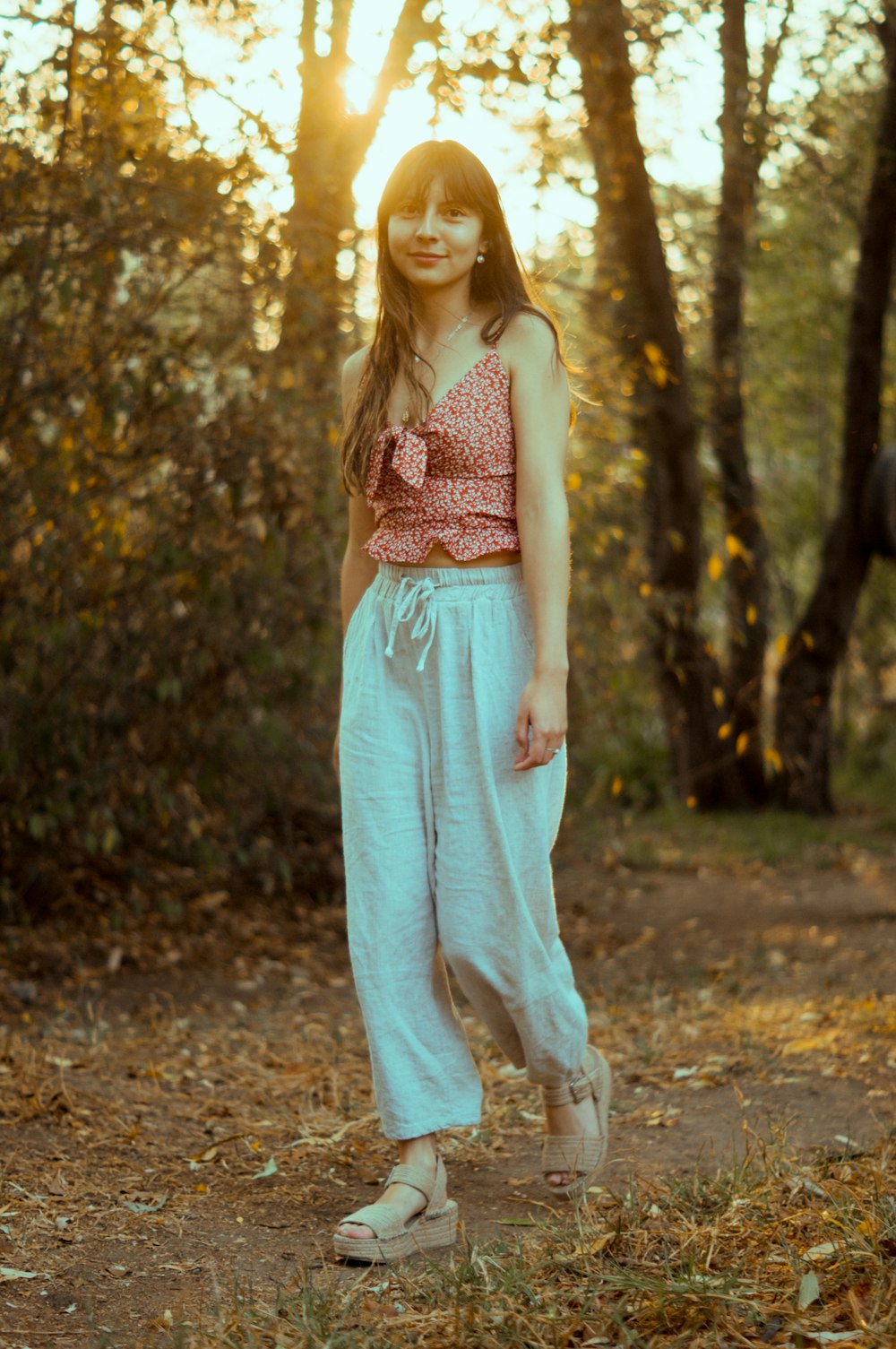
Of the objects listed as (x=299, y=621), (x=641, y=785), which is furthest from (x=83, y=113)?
(x=641, y=785)

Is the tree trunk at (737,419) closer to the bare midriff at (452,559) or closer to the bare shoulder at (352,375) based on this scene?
the bare shoulder at (352,375)

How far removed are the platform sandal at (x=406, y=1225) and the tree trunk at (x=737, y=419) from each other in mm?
4766

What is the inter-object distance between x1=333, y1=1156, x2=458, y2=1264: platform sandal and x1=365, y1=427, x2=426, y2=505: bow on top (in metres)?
1.27

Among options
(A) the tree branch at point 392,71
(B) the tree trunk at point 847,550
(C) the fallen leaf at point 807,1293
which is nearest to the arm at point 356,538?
(C) the fallen leaf at point 807,1293

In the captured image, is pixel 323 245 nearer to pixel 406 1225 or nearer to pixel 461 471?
pixel 461 471

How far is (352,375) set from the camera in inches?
114

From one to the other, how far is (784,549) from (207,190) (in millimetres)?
8115

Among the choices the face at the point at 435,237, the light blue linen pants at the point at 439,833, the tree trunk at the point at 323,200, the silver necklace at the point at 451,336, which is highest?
the tree trunk at the point at 323,200

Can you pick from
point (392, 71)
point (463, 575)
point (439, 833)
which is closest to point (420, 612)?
point (463, 575)

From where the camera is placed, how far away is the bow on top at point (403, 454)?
2.62 meters

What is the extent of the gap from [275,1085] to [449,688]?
5.29ft

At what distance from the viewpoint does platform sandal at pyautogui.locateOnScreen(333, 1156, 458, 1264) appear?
2.51 meters

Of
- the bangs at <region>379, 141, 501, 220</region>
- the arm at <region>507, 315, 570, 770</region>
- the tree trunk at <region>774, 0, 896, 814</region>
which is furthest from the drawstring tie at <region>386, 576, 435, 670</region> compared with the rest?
the tree trunk at <region>774, 0, 896, 814</region>

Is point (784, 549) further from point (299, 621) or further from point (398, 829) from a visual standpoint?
point (398, 829)
